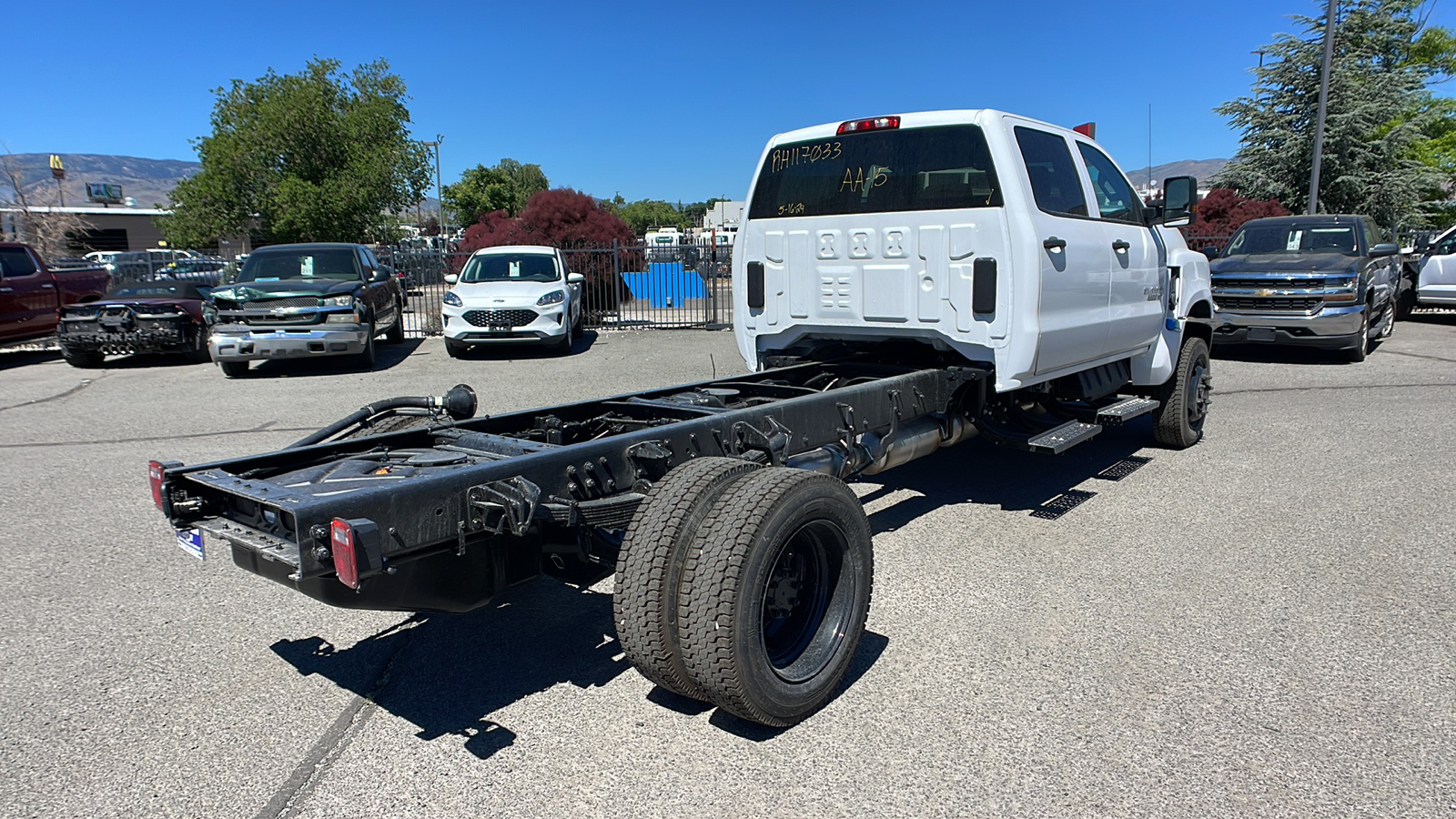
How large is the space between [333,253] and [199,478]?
38.4ft

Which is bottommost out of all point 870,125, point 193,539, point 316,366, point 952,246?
point 316,366

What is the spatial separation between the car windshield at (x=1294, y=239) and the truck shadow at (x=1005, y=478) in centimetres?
743

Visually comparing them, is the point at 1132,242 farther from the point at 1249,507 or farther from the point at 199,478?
the point at 199,478

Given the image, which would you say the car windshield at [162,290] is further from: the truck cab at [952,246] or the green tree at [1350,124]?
the green tree at [1350,124]

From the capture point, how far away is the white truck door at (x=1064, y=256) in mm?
5133

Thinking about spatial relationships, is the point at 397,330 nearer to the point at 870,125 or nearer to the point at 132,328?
the point at 132,328

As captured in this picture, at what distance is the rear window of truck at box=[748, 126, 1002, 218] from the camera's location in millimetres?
5160

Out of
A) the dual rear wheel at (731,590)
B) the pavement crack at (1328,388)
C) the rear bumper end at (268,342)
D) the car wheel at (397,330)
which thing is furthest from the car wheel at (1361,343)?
the car wheel at (397,330)

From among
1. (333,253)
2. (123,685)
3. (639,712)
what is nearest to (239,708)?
(123,685)

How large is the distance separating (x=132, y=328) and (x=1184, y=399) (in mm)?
13937

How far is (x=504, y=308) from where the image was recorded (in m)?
14.1

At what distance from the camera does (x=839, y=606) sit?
11.5 feet

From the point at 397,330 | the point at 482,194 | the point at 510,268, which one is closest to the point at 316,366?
the point at 397,330

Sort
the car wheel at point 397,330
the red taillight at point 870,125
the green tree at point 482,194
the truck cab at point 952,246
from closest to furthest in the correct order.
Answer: the truck cab at point 952,246 → the red taillight at point 870,125 → the car wheel at point 397,330 → the green tree at point 482,194
